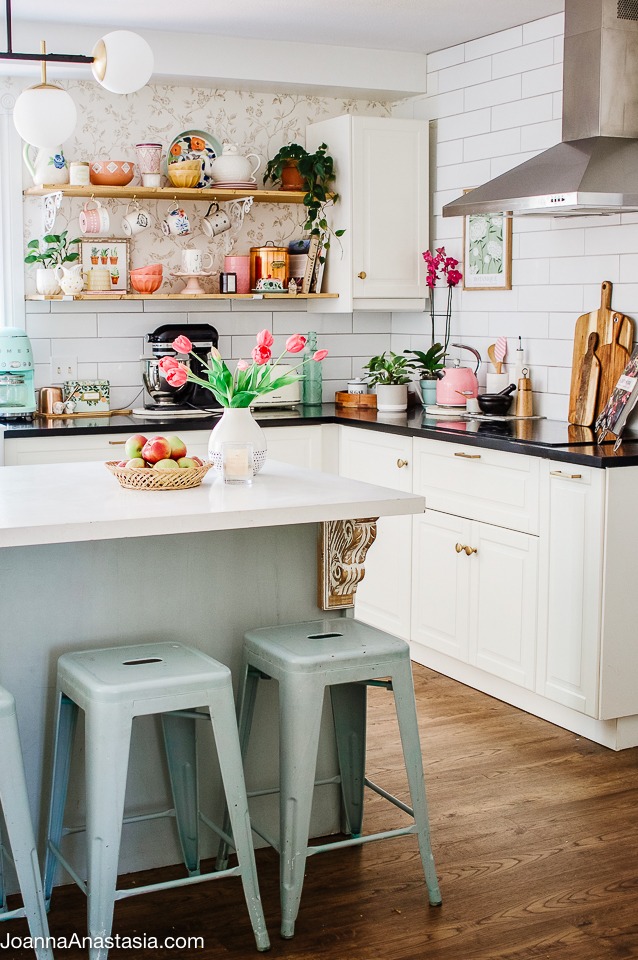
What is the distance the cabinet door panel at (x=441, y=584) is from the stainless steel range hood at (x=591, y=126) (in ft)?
3.84

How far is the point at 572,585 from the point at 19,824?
6.49 feet

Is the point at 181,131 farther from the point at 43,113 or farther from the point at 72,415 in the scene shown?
the point at 43,113

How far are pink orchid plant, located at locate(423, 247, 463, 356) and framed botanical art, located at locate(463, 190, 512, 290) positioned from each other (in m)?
0.07

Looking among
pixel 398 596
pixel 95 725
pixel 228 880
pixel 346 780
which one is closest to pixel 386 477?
pixel 398 596

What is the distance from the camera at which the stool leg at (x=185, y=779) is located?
2713mm

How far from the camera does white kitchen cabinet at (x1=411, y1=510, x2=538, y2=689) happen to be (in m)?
3.84

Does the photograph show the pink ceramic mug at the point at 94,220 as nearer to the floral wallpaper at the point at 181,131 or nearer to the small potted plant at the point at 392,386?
the floral wallpaper at the point at 181,131

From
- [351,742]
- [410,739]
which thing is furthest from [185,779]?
[410,739]

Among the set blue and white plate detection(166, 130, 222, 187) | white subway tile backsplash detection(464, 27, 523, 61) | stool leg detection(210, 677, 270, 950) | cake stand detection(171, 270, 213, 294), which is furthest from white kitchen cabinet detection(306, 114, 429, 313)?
stool leg detection(210, 677, 270, 950)

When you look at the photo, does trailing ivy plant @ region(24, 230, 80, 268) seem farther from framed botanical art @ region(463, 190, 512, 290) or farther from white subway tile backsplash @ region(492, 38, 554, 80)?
white subway tile backsplash @ region(492, 38, 554, 80)

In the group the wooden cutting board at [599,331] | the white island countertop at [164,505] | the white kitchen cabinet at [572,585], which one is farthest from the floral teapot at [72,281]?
the white kitchen cabinet at [572,585]

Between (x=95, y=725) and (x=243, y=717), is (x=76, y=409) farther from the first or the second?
(x=95, y=725)

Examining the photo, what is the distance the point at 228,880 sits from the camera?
9.09ft

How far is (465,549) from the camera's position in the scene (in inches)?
161
